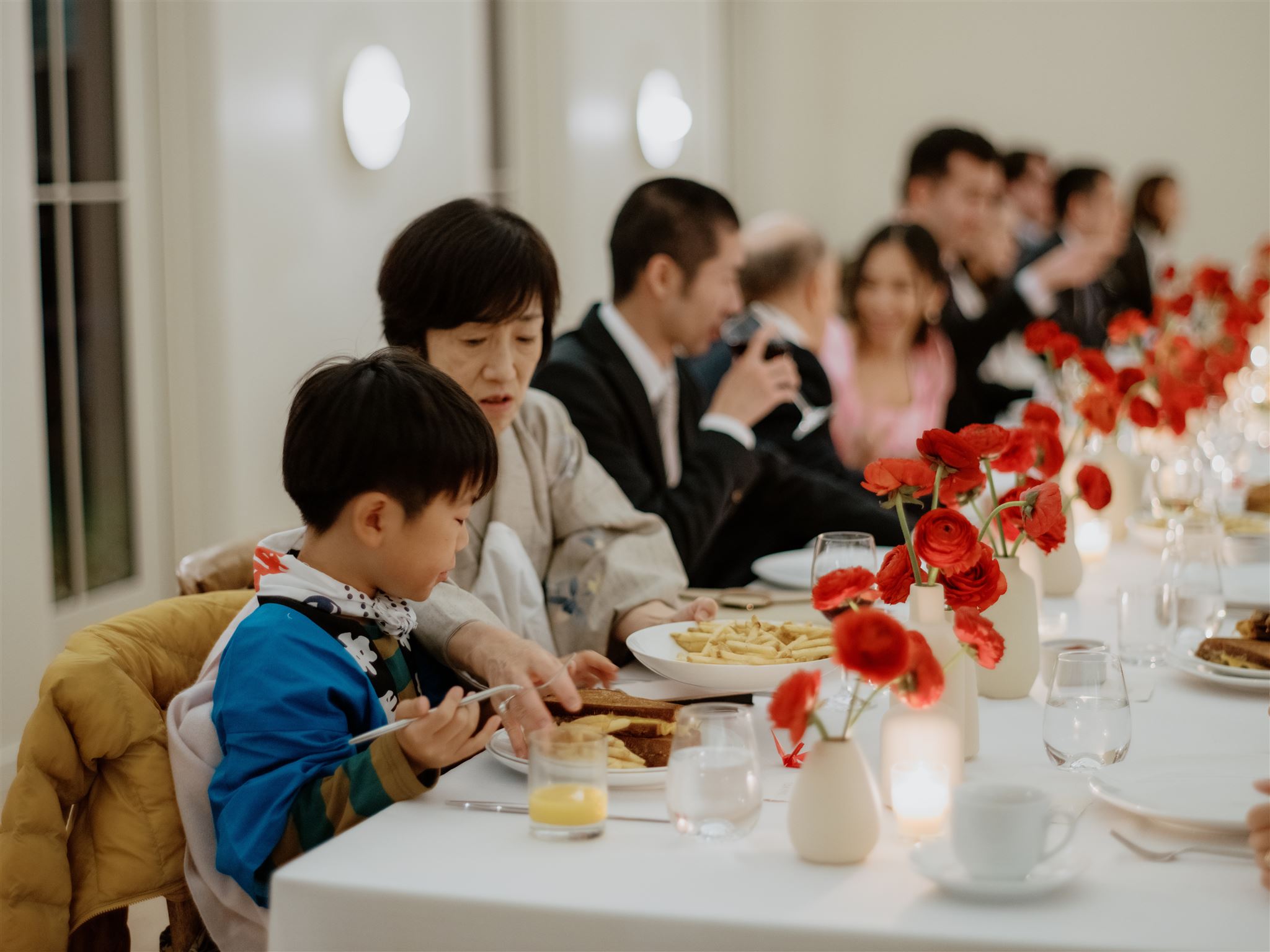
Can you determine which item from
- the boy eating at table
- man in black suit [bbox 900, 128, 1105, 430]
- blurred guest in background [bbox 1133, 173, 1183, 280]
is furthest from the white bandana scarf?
blurred guest in background [bbox 1133, 173, 1183, 280]

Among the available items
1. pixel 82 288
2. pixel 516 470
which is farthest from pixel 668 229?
pixel 82 288

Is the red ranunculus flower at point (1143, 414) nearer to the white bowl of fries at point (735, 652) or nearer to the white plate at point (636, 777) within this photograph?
the white bowl of fries at point (735, 652)

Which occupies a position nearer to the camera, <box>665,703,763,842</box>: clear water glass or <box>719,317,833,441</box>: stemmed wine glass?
<box>665,703,763,842</box>: clear water glass

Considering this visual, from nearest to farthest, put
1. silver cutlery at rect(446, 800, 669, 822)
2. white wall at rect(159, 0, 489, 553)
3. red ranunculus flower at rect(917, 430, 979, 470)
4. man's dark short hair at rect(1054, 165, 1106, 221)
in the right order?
silver cutlery at rect(446, 800, 669, 822), red ranunculus flower at rect(917, 430, 979, 470), white wall at rect(159, 0, 489, 553), man's dark short hair at rect(1054, 165, 1106, 221)

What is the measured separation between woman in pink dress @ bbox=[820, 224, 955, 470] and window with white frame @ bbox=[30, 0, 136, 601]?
6.78 ft

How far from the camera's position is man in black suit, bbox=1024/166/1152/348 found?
23.3 ft

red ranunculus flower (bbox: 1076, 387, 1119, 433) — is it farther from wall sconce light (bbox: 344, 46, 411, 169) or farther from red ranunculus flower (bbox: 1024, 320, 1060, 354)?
wall sconce light (bbox: 344, 46, 411, 169)

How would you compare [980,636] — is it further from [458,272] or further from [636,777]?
[458,272]

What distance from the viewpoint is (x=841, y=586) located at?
107 cm

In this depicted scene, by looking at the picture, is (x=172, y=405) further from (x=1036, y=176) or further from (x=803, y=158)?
(x=1036, y=176)

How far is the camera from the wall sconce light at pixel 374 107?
361 cm

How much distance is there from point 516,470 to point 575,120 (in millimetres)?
3713

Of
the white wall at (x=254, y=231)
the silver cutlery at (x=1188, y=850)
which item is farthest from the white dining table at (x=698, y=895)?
the white wall at (x=254, y=231)

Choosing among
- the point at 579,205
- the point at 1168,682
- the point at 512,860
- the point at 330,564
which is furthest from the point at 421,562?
the point at 579,205
